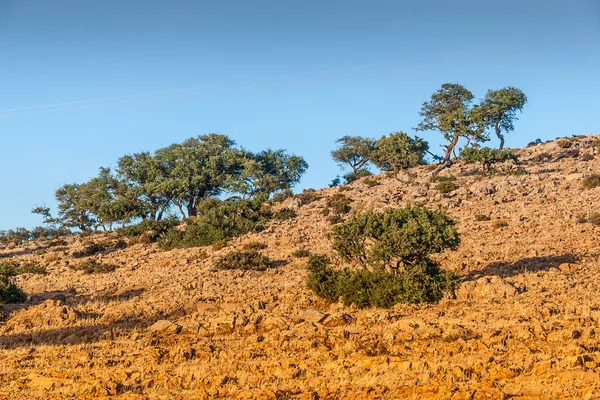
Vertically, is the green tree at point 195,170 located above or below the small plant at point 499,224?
above

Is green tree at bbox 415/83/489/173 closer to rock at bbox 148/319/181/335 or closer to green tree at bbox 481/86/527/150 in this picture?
green tree at bbox 481/86/527/150

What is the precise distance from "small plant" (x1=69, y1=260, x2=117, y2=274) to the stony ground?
492 mm

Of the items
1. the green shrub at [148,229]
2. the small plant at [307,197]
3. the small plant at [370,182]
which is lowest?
the green shrub at [148,229]

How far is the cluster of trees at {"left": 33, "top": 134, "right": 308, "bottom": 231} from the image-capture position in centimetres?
4875

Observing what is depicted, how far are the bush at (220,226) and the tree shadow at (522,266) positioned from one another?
1620cm

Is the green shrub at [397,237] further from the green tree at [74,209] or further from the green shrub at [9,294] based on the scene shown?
the green tree at [74,209]

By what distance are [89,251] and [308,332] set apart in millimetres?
24371

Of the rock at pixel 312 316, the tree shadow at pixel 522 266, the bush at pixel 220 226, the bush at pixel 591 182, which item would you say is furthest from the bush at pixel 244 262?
the bush at pixel 591 182

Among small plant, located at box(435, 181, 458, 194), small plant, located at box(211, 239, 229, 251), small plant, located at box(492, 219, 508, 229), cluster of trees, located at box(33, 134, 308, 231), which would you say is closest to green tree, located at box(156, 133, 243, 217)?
cluster of trees, located at box(33, 134, 308, 231)

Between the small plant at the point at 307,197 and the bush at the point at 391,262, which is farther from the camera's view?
the small plant at the point at 307,197

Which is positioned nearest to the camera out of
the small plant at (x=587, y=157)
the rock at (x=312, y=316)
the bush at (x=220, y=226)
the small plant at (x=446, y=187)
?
the rock at (x=312, y=316)

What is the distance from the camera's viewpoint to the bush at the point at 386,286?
55.8ft

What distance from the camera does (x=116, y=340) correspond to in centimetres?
1494

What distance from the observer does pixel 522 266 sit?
20.2 m
